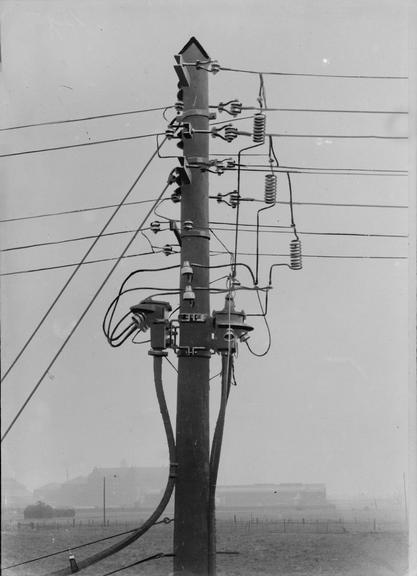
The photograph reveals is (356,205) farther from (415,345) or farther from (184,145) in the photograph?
(415,345)

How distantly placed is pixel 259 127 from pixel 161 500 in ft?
16.1

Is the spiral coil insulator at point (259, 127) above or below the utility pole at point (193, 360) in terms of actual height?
above

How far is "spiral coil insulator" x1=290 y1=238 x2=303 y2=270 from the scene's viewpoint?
9.96 metres

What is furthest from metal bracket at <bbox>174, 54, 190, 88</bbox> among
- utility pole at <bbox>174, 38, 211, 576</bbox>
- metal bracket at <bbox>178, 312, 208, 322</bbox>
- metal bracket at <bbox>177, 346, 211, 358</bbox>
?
metal bracket at <bbox>177, 346, 211, 358</bbox>

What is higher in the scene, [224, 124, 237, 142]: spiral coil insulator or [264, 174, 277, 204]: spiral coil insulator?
[224, 124, 237, 142]: spiral coil insulator

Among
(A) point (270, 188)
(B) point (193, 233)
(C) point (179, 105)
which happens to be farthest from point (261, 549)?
(C) point (179, 105)

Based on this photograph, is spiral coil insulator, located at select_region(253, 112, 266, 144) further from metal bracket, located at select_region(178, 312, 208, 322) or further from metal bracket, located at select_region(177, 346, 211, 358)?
metal bracket, located at select_region(177, 346, 211, 358)

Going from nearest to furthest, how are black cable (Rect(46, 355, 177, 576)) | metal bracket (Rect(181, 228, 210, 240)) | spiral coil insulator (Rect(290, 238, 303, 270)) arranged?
black cable (Rect(46, 355, 177, 576)), metal bracket (Rect(181, 228, 210, 240)), spiral coil insulator (Rect(290, 238, 303, 270))

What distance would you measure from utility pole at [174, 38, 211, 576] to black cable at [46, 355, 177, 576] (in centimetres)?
10

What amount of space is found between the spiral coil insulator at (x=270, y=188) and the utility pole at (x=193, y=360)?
0.96 meters

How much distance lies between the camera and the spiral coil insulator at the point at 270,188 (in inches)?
396

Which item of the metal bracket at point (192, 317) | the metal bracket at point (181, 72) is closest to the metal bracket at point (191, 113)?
the metal bracket at point (181, 72)

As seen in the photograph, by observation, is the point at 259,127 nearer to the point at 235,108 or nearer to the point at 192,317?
the point at 235,108

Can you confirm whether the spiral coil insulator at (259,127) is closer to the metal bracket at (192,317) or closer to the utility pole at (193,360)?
the utility pole at (193,360)
